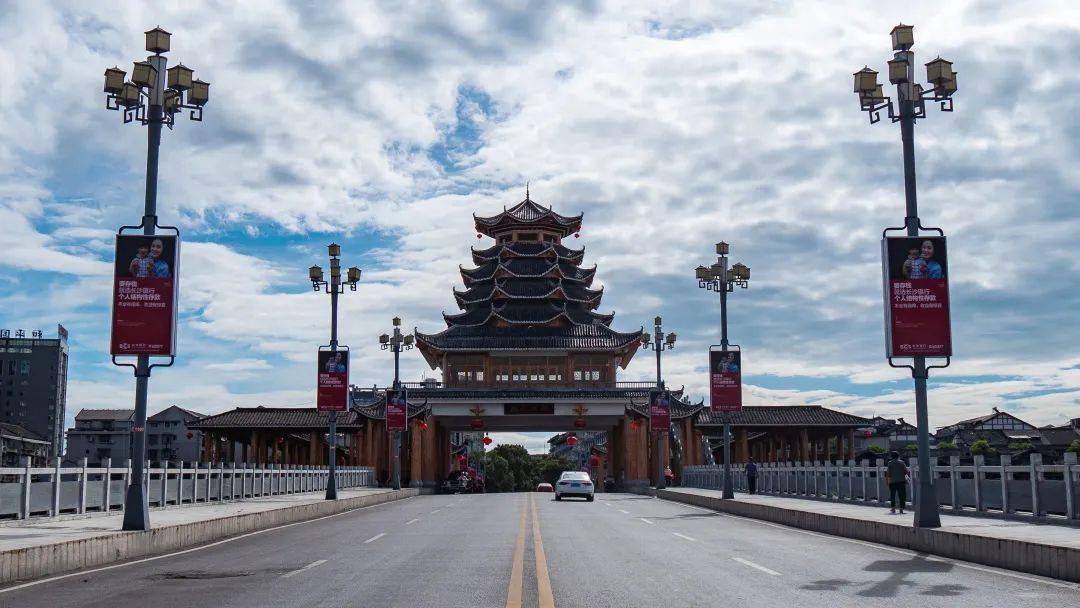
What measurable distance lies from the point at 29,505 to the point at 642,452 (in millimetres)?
53514

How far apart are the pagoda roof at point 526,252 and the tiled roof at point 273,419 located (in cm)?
1820

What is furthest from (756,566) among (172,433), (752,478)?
(172,433)

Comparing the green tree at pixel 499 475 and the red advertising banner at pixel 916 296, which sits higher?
the red advertising banner at pixel 916 296

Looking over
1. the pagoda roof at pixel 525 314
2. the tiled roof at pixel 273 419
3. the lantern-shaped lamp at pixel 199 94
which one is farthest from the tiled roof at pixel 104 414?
the lantern-shaped lamp at pixel 199 94

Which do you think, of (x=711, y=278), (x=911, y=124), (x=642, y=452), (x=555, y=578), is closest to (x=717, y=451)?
(x=642, y=452)

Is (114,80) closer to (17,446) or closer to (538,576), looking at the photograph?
(538,576)

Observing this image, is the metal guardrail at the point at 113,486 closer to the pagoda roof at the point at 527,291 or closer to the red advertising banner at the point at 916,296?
the red advertising banner at the point at 916,296

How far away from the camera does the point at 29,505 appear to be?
20.7m

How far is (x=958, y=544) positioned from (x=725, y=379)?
19.1m

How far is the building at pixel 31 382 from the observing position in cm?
14362

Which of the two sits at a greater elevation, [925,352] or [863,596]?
[925,352]

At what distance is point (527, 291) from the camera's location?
259ft

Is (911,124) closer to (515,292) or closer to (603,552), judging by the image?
(603,552)

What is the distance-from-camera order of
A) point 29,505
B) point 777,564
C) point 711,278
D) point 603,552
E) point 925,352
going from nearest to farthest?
point 777,564 → point 603,552 → point 925,352 → point 29,505 → point 711,278
